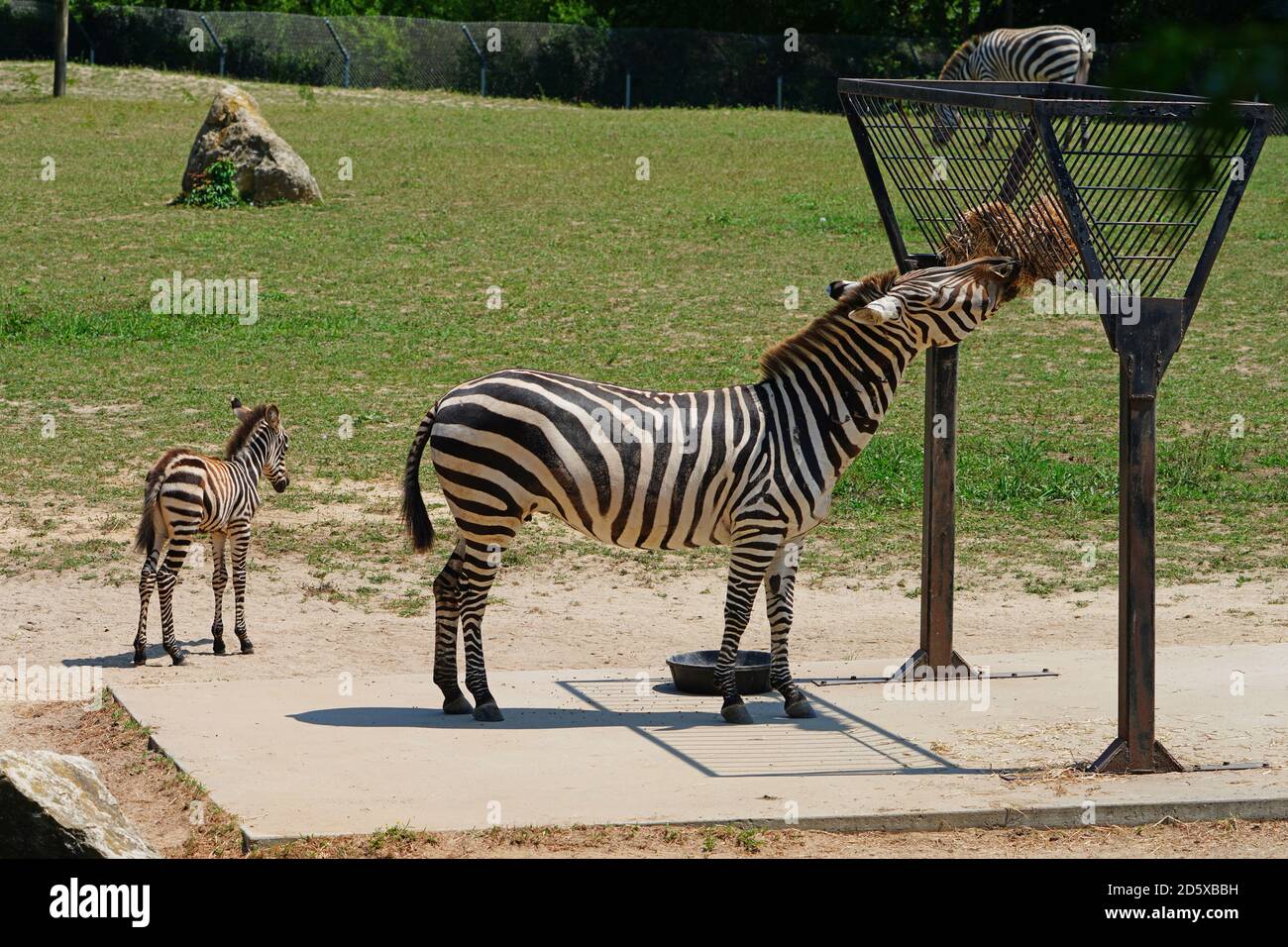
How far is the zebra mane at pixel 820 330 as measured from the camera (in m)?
8.81

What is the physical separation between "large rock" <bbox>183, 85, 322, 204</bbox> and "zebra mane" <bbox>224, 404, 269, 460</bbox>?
13.0 meters

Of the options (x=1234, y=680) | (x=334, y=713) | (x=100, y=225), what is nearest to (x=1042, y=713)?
(x=1234, y=680)

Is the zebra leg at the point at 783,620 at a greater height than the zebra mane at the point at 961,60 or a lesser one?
lesser

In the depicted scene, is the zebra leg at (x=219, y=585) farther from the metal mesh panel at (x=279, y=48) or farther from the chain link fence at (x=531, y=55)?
Result: the metal mesh panel at (x=279, y=48)

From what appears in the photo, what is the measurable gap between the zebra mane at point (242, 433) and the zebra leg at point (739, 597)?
4087 mm

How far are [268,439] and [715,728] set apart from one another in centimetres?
435

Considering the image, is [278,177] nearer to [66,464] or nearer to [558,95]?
[66,464]

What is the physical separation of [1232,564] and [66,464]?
9.47 meters

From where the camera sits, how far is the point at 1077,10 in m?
40.3

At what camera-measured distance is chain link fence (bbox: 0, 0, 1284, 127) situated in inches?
1523

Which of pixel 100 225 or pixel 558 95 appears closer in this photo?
pixel 100 225

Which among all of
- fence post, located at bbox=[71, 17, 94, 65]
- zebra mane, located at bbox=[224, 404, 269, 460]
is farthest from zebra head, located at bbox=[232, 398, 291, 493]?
fence post, located at bbox=[71, 17, 94, 65]

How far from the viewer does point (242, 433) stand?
1121 centimetres

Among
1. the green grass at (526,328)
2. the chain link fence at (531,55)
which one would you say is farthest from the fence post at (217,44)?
the green grass at (526,328)
